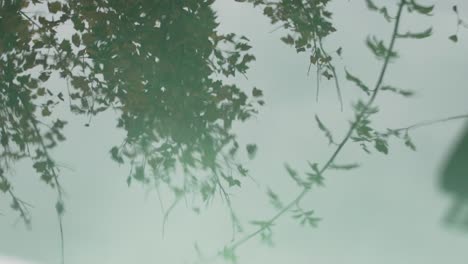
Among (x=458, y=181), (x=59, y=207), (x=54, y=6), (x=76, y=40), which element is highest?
(x=54, y=6)

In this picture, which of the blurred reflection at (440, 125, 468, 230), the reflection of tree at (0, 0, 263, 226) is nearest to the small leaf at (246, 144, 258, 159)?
the reflection of tree at (0, 0, 263, 226)

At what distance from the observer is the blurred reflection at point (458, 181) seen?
3.39 feet

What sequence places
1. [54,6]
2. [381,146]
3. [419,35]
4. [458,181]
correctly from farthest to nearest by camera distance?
1. [54,6]
2. [381,146]
3. [419,35]
4. [458,181]

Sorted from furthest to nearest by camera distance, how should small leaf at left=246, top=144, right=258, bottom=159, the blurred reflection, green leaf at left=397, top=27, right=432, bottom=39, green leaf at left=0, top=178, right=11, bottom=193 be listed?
green leaf at left=0, top=178, right=11, bottom=193
small leaf at left=246, top=144, right=258, bottom=159
green leaf at left=397, top=27, right=432, bottom=39
the blurred reflection

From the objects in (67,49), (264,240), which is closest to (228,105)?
(67,49)

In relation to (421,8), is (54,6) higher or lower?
higher

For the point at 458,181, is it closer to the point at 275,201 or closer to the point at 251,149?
the point at 275,201

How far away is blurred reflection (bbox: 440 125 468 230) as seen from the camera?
1.03 meters

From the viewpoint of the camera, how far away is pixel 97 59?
157 inches

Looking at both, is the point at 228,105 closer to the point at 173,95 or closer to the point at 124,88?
the point at 173,95

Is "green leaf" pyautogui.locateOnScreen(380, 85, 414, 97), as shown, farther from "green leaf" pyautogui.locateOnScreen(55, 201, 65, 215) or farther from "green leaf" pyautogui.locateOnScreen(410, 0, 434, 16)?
"green leaf" pyautogui.locateOnScreen(55, 201, 65, 215)

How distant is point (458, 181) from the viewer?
107 cm

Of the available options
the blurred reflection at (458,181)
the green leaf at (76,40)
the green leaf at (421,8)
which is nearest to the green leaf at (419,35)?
the green leaf at (421,8)

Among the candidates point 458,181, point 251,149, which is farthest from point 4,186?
point 458,181
